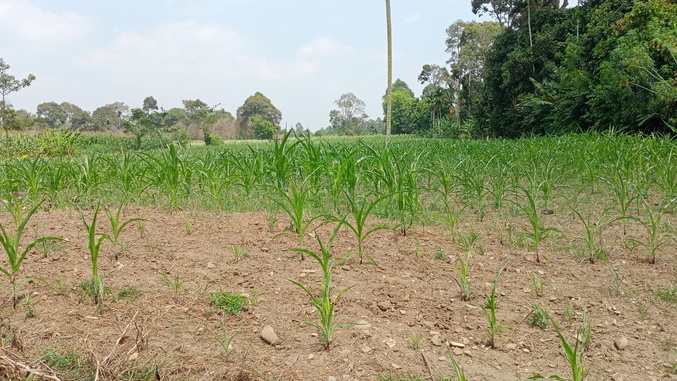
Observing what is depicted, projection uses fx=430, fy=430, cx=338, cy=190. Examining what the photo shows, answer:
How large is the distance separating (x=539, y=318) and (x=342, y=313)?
0.84 metres

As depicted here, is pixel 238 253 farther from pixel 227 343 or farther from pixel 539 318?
pixel 539 318

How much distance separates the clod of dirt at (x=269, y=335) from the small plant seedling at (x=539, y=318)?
1082 millimetres

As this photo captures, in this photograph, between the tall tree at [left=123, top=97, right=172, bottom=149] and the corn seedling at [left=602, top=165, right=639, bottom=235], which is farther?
the tall tree at [left=123, top=97, right=172, bottom=149]

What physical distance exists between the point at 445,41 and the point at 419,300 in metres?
44.7

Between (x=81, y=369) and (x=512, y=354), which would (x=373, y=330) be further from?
(x=81, y=369)

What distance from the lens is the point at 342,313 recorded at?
6.30 ft

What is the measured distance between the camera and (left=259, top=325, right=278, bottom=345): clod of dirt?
1709 mm

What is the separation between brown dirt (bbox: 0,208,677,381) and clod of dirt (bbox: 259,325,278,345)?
1.1 inches

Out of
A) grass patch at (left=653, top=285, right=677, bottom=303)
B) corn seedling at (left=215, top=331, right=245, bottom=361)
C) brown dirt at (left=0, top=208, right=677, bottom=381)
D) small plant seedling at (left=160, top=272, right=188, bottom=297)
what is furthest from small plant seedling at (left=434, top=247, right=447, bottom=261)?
small plant seedling at (left=160, top=272, right=188, bottom=297)

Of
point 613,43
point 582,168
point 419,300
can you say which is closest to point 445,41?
point 613,43

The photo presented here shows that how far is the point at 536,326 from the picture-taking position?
182 centimetres

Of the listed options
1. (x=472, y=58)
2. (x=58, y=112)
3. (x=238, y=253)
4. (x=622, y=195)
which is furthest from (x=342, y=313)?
(x=58, y=112)

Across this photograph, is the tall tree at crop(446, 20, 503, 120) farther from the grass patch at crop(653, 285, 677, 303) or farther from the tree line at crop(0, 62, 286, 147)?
the grass patch at crop(653, 285, 677, 303)

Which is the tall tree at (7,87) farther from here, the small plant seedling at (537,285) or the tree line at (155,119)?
the small plant seedling at (537,285)
